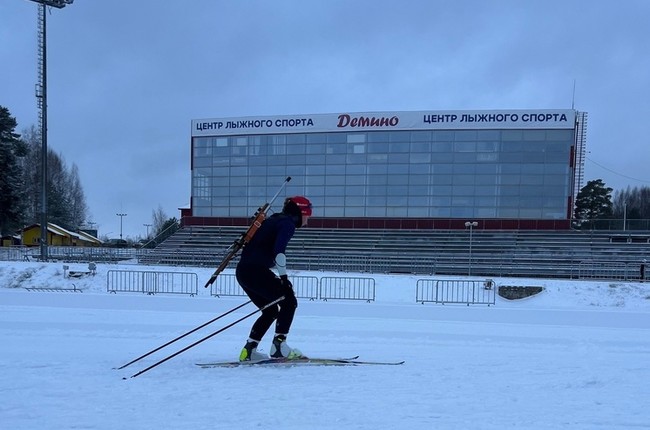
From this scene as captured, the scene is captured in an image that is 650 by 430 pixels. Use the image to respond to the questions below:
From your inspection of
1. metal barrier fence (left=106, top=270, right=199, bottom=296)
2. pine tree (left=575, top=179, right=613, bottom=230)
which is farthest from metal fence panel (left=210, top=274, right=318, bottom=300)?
pine tree (left=575, top=179, right=613, bottom=230)

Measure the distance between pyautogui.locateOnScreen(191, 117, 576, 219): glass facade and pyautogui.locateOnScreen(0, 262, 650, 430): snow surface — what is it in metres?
25.4

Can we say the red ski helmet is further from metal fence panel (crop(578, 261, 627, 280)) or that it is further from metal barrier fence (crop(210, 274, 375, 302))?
metal fence panel (crop(578, 261, 627, 280))

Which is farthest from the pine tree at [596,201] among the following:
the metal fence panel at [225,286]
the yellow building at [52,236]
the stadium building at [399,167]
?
the yellow building at [52,236]

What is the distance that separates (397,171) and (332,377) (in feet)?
104

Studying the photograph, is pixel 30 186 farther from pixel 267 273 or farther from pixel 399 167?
pixel 267 273

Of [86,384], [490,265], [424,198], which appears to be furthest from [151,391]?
[424,198]

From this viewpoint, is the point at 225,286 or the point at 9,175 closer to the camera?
the point at 225,286

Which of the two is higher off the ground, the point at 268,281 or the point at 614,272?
the point at 268,281

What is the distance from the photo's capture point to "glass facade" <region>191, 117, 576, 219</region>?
33656 mm

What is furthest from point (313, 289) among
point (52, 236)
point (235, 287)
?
point (52, 236)

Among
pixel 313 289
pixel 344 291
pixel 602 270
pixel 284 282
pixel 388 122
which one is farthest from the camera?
pixel 388 122

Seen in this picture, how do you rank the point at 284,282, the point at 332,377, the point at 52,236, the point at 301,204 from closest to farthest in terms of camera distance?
1. the point at 332,377
2. the point at 284,282
3. the point at 301,204
4. the point at 52,236

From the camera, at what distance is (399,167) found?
35.7 m

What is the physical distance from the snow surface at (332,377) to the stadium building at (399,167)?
25452 mm
